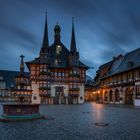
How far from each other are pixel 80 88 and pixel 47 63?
459 inches

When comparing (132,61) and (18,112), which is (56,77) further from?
(18,112)

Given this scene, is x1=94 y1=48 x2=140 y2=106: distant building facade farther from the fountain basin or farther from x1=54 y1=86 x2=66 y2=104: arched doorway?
the fountain basin

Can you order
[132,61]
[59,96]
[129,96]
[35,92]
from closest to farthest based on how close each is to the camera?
[129,96] < [132,61] < [35,92] < [59,96]

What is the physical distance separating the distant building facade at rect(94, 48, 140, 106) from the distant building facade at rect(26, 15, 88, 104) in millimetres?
7647

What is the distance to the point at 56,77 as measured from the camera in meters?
67.8

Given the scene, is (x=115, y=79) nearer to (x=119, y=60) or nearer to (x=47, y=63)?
(x=119, y=60)

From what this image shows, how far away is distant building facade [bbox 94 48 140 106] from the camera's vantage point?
50.8 metres

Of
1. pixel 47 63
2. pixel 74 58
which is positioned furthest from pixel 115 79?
pixel 47 63

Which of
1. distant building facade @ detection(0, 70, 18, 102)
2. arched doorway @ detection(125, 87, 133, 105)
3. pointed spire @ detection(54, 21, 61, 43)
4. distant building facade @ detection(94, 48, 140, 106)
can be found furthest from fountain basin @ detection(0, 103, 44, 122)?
distant building facade @ detection(0, 70, 18, 102)

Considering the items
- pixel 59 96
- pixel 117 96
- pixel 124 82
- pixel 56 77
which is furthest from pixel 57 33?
pixel 124 82

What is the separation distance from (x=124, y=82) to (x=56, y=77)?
20.0 meters

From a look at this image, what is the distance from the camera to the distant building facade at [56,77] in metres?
65.8

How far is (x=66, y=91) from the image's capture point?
68.3 m

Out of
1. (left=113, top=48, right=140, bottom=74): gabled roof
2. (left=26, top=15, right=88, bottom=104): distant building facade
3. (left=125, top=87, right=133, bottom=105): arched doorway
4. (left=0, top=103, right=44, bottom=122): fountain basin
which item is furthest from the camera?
(left=26, top=15, right=88, bottom=104): distant building facade
